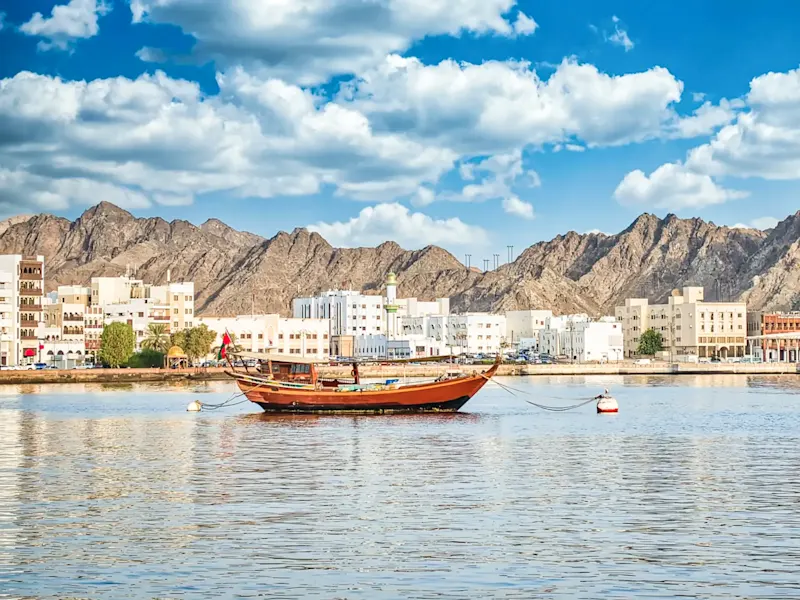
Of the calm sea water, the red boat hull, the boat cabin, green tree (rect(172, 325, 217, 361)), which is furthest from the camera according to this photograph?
green tree (rect(172, 325, 217, 361))

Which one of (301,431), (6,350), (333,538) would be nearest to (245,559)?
(333,538)

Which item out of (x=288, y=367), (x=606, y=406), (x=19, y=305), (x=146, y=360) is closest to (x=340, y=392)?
(x=288, y=367)

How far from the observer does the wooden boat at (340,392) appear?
91.8 metres

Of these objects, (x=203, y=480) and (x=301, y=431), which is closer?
(x=203, y=480)

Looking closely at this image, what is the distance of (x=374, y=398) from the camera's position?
301 feet

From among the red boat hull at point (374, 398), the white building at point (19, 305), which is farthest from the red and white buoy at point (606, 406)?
the white building at point (19, 305)

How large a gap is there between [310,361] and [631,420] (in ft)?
80.4

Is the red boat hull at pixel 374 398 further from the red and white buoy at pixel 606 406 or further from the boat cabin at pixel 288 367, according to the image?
the red and white buoy at pixel 606 406

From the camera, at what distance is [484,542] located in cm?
3148

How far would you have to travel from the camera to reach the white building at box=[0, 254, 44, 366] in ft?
573

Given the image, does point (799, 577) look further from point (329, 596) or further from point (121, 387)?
point (121, 387)

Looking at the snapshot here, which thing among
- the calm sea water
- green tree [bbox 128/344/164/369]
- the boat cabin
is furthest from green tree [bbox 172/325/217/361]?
the calm sea water

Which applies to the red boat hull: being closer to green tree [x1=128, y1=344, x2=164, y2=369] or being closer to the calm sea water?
the calm sea water

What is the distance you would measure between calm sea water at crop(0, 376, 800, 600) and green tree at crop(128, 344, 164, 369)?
122368mm
